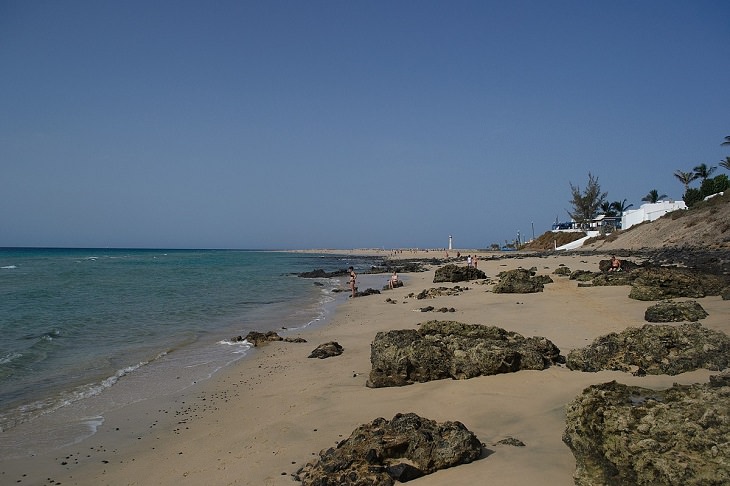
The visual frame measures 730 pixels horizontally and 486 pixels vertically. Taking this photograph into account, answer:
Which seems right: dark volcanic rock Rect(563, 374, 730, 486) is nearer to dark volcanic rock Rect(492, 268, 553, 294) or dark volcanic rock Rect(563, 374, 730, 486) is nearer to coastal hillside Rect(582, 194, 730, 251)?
dark volcanic rock Rect(492, 268, 553, 294)

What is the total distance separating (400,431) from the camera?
5375mm

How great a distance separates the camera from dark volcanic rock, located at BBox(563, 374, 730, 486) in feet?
12.0

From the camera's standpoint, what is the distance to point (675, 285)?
15617mm

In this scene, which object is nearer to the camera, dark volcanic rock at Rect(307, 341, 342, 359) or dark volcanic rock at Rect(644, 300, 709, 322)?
dark volcanic rock at Rect(644, 300, 709, 322)

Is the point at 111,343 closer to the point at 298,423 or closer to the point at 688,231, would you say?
the point at 298,423

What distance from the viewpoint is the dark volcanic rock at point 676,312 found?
36.3ft

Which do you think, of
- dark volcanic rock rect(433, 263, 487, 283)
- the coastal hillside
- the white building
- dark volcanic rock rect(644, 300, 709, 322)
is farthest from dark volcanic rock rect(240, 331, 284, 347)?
the white building

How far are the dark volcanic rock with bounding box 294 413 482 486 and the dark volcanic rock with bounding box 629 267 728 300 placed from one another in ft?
42.8

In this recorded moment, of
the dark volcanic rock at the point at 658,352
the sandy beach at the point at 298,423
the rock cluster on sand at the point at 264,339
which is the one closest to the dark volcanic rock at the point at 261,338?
the rock cluster on sand at the point at 264,339

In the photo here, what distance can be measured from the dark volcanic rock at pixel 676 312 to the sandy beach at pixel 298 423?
311 millimetres

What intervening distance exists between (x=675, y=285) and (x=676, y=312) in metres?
4.90

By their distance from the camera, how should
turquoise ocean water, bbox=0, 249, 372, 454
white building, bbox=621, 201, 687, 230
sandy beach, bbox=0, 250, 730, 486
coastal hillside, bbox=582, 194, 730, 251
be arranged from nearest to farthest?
sandy beach, bbox=0, 250, 730, 486
turquoise ocean water, bbox=0, 249, 372, 454
coastal hillside, bbox=582, 194, 730, 251
white building, bbox=621, 201, 687, 230

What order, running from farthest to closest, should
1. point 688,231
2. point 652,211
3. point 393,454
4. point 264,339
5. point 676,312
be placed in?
point 652,211
point 688,231
point 264,339
point 676,312
point 393,454

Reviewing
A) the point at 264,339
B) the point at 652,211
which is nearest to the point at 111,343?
the point at 264,339
